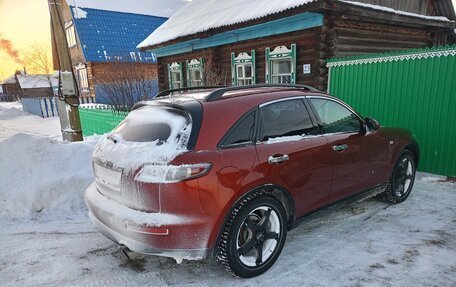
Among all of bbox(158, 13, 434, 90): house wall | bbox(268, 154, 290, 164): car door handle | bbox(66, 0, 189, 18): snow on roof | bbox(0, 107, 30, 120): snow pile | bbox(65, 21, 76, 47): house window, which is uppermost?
bbox(66, 0, 189, 18): snow on roof

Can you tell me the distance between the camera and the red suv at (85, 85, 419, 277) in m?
2.53

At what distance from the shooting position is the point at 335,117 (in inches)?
147

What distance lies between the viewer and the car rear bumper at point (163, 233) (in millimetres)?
2506

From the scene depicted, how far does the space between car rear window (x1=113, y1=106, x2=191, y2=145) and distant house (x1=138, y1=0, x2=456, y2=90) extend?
5647 mm

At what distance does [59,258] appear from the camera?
3.27 metres

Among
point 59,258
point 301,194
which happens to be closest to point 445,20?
point 301,194

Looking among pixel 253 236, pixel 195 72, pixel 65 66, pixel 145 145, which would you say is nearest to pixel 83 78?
pixel 195 72

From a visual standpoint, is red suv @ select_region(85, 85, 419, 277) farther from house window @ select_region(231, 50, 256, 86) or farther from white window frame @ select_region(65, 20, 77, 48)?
white window frame @ select_region(65, 20, 77, 48)

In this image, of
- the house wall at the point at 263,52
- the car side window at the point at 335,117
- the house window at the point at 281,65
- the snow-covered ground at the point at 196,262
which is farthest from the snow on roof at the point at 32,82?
the car side window at the point at 335,117

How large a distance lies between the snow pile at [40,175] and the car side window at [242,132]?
2.92 metres

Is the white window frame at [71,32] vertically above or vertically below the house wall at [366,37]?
above

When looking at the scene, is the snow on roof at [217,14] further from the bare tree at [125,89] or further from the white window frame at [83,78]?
the white window frame at [83,78]

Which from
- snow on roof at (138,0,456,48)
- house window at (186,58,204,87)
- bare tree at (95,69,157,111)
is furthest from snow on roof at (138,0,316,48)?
bare tree at (95,69,157,111)

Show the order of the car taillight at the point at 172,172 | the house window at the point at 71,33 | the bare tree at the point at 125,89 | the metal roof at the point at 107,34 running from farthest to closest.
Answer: the house window at the point at 71,33 < the metal roof at the point at 107,34 < the bare tree at the point at 125,89 < the car taillight at the point at 172,172
